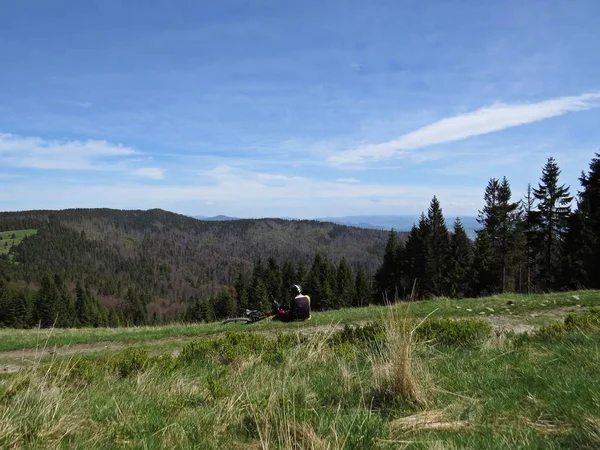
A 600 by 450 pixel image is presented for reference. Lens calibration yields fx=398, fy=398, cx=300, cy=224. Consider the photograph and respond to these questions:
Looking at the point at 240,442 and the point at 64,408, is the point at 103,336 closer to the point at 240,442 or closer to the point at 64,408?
the point at 64,408

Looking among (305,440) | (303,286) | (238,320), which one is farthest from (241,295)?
(305,440)

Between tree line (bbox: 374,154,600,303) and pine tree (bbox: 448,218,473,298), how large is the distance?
0.33 feet

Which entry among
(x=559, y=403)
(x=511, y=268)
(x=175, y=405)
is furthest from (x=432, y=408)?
(x=511, y=268)

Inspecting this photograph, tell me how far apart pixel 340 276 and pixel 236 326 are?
48.4 m

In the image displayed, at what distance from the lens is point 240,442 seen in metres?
2.79

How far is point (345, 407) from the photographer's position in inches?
132

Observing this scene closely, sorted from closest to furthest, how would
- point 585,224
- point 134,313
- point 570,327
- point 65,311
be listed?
point 570,327 < point 585,224 < point 65,311 < point 134,313

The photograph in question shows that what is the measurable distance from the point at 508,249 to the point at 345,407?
39695 mm

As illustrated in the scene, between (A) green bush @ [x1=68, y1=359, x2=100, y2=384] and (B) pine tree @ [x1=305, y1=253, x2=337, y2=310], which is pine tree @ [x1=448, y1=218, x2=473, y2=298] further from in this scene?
(A) green bush @ [x1=68, y1=359, x2=100, y2=384]

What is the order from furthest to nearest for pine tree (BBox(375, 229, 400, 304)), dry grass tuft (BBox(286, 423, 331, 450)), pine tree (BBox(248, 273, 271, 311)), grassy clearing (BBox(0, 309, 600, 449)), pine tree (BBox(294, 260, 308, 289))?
1. pine tree (BBox(294, 260, 308, 289))
2. pine tree (BBox(248, 273, 271, 311))
3. pine tree (BBox(375, 229, 400, 304))
4. grassy clearing (BBox(0, 309, 600, 449))
5. dry grass tuft (BBox(286, 423, 331, 450))

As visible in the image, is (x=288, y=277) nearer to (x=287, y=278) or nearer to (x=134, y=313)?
(x=287, y=278)

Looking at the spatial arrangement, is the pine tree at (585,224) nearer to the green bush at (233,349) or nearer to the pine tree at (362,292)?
the green bush at (233,349)

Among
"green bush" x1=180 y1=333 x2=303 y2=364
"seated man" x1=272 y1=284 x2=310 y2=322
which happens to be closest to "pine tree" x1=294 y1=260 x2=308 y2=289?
"seated man" x1=272 y1=284 x2=310 y2=322

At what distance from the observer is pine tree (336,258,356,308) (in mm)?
58506
